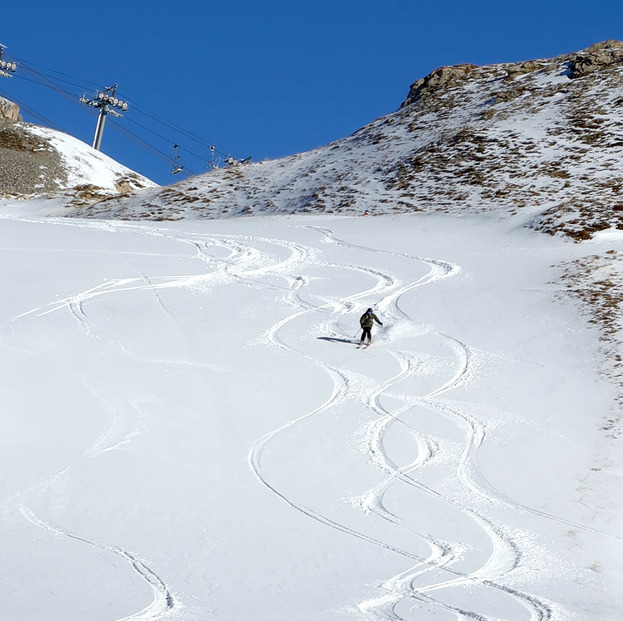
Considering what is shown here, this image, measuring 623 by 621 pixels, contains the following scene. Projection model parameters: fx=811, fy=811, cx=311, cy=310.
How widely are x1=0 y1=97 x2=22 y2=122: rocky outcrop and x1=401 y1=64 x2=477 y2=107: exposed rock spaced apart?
3727 centimetres

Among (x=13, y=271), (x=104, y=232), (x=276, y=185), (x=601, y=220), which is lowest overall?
(x=13, y=271)

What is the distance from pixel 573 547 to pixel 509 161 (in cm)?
3267

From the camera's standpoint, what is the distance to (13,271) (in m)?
22.3

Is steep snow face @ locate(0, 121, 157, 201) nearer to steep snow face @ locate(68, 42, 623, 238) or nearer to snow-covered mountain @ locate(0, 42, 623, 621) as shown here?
steep snow face @ locate(68, 42, 623, 238)

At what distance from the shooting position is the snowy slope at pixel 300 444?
838 cm

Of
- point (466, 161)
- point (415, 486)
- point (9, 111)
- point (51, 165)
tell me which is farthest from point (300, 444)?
point (9, 111)

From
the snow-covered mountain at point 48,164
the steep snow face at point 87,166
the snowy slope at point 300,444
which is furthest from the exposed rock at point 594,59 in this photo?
the steep snow face at point 87,166

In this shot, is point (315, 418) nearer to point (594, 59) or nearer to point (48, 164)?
point (594, 59)

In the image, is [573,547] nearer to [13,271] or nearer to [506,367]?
[506,367]

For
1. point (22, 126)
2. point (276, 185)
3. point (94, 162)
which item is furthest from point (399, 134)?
point (22, 126)

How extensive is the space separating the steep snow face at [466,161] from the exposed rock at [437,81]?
0.30ft

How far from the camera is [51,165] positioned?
62.3 m

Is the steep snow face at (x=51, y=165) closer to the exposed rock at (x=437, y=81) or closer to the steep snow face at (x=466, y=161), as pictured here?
the steep snow face at (x=466, y=161)

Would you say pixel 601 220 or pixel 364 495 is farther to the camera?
pixel 601 220
